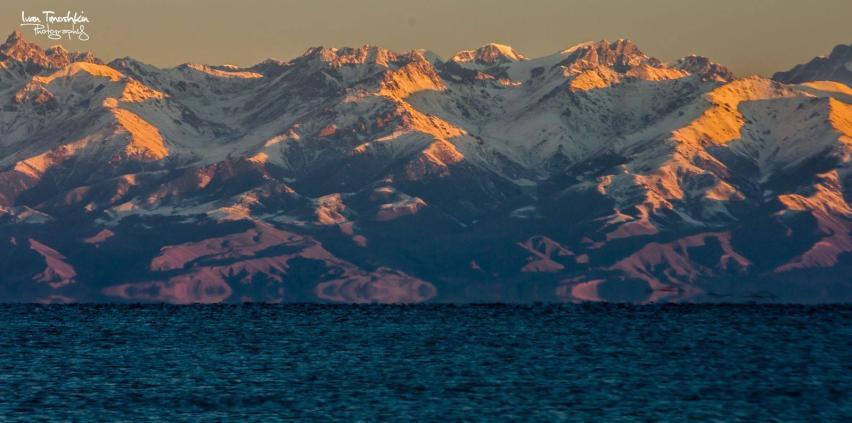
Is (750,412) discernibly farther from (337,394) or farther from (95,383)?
(95,383)

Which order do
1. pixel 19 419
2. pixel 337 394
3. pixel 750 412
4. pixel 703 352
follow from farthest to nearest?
pixel 703 352, pixel 337 394, pixel 750 412, pixel 19 419

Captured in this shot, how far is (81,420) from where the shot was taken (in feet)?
402

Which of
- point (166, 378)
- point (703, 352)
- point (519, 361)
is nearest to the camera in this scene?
point (166, 378)

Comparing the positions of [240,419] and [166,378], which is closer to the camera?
[240,419]

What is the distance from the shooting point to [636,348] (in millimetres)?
198750

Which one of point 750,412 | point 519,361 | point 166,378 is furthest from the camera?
point 519,361

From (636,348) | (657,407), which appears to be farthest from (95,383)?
(636,348)

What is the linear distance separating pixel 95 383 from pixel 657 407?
162 feet

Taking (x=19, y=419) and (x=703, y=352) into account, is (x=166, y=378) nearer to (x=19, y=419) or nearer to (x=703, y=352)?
(x=19, y=419)

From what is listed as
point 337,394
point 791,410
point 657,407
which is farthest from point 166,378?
point 791,410

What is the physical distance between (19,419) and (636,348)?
93.1m

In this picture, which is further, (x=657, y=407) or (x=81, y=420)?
(x=657, y=407)

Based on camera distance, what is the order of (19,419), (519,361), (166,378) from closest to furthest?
(19,419), (166,378), (519,361)

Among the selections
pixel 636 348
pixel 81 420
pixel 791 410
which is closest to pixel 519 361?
pixel 636 348
